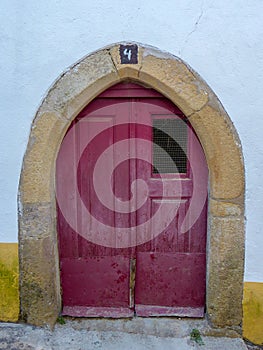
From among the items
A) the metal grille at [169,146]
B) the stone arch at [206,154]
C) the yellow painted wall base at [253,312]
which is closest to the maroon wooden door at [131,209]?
the metal grille at [169,146]

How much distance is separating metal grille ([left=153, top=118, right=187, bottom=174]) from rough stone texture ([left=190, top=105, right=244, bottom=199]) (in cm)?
17

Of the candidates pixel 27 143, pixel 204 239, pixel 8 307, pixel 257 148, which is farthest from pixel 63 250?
pixel 257 148

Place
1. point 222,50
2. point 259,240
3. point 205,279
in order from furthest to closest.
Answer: point 205,279, point 259,240, point 222,50

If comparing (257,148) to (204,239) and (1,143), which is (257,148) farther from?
(1,143)

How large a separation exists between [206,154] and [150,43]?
2.73 feet

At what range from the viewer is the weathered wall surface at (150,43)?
8.18ft

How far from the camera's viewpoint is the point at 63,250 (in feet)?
9.52

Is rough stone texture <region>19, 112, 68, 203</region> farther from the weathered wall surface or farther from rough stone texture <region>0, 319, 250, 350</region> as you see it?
rough stone texture <region>0, 319, 250, 350</region>

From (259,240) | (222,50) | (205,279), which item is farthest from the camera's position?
(205,279)

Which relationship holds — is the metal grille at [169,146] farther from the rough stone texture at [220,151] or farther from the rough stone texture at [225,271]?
the rough stone texture at [225,271]

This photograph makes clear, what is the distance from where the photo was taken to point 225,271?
2.70 metres

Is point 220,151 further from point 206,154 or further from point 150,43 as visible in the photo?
point 150,43

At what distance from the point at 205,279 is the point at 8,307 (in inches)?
57.5

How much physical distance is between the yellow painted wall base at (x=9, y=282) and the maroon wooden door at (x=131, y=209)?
0.35m
